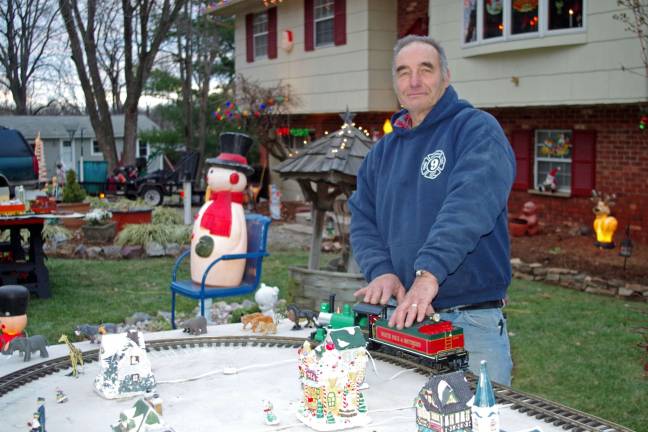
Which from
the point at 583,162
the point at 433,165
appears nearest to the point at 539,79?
the point at 583,162

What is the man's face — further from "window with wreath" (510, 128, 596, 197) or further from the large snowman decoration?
"window with wreath" (510, 128, 596, 197)

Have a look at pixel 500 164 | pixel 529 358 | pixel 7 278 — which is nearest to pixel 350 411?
pixel 500 164

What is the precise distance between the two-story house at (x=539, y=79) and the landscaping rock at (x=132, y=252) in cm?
413

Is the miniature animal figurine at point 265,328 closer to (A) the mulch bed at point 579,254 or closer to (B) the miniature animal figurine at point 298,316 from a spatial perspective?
(B) the miniature animal figurine at point 298,316

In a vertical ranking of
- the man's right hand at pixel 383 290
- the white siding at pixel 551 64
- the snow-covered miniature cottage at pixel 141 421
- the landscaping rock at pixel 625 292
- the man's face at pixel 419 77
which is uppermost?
the white siding at pixel 551 64

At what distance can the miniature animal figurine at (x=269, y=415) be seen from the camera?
2.20 metres

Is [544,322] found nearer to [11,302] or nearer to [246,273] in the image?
[246,273]

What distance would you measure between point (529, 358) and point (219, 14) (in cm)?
1566

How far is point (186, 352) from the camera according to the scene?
314 cm

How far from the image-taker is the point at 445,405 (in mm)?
1863

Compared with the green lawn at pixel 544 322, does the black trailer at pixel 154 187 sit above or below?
above

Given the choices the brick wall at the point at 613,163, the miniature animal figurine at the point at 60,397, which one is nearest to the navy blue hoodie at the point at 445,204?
the miniature animal figurine at the point at 60,397

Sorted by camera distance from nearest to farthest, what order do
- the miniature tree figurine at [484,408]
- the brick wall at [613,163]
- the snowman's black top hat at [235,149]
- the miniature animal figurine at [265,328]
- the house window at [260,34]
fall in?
the miniature tree figurine at [484,408] → the miniature animal figurine at [265,328] → the snowman's black top hat at [235,149] → the brick wall at [613,163] → the house window at [260,34]

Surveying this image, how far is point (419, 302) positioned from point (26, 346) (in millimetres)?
1807
